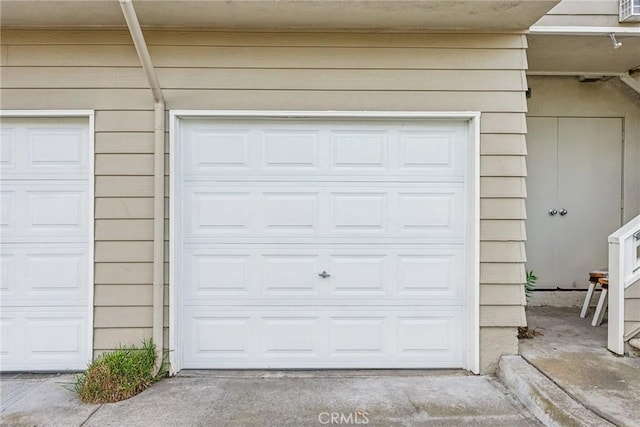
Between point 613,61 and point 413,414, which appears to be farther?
point 613,61

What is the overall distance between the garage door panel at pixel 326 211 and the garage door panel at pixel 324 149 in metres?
0.14

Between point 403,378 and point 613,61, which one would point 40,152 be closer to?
point 403,378

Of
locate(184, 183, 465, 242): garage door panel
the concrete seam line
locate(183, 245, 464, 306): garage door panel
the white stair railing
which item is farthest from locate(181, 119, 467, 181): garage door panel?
the concrete seam line

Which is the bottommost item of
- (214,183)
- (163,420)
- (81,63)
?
(163,420)

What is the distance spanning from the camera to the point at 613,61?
4.15 meters

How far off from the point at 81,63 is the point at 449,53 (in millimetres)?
2915

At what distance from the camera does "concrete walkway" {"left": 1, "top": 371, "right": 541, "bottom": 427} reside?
265 cm

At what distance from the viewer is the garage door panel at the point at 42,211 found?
3354mm

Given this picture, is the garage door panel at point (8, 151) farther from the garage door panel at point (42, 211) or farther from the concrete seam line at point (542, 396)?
the concrete seam line at point (542, 396)

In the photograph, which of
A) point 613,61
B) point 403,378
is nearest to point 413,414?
point 403,378

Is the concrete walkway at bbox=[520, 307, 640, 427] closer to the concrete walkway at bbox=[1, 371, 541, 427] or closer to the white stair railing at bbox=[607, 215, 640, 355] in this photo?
the white stair railing at bbox=[607, 215, 640, 355]

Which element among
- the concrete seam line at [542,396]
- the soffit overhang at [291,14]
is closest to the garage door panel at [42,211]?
the soffit overhang at [291,14]

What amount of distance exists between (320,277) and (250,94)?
1580 millimetres

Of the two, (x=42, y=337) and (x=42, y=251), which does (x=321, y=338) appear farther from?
(x=42, y=251)
